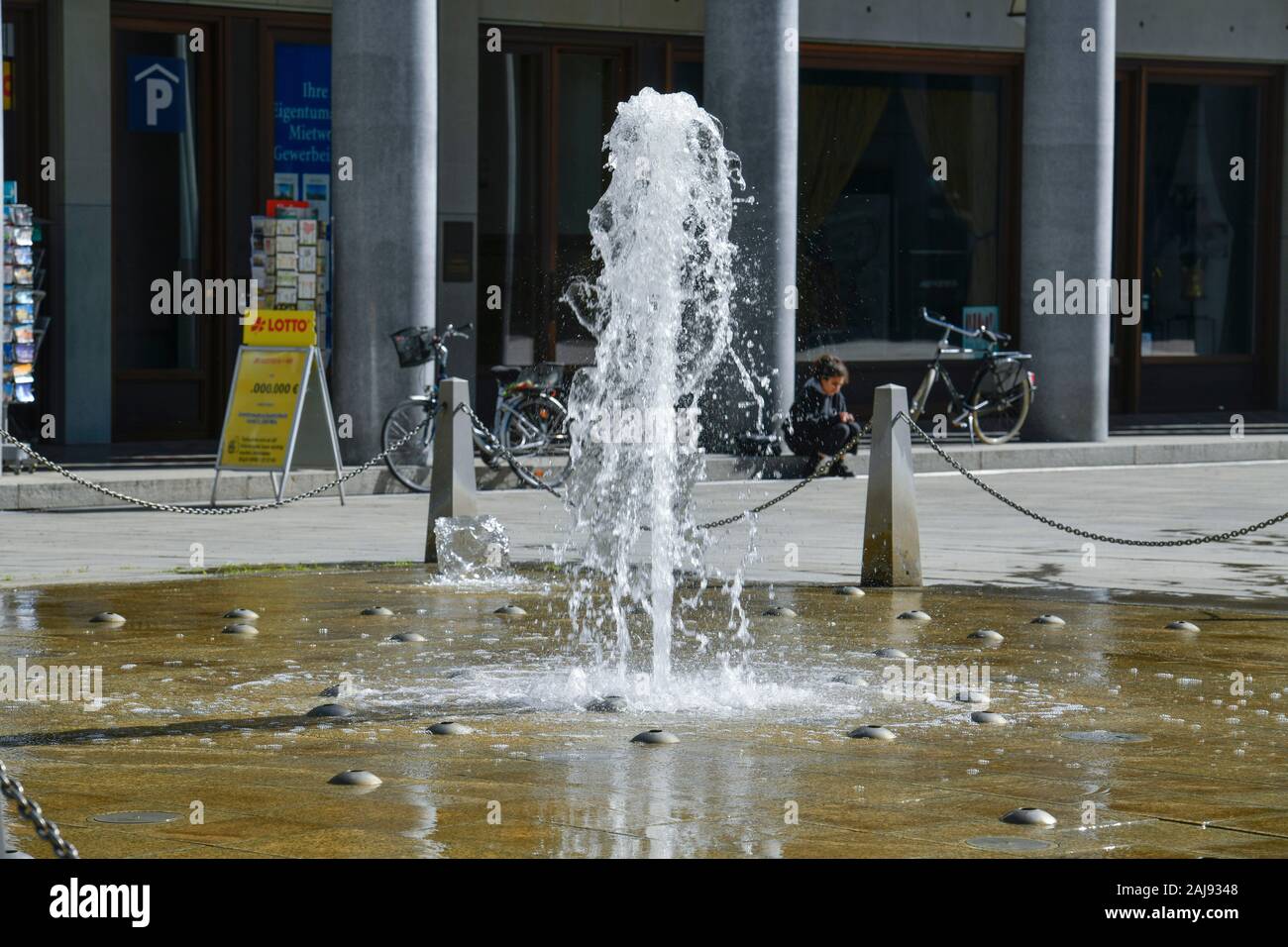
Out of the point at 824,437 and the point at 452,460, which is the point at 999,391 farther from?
the point at 452,460

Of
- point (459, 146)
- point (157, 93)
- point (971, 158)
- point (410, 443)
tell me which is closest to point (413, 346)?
point (410, 443)

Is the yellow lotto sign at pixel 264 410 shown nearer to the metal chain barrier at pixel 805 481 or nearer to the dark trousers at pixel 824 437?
the metal chain barrier at pixel 805 481

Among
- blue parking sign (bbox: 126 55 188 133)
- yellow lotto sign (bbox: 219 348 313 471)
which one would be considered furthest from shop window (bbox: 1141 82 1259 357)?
yellow lotto sign (bbox: 219 348 313 471)

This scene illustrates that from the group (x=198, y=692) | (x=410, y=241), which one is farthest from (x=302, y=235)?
(x=198, y=692)

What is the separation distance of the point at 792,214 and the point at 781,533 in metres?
5.89

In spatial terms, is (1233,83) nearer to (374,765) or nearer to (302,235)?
(302,235)

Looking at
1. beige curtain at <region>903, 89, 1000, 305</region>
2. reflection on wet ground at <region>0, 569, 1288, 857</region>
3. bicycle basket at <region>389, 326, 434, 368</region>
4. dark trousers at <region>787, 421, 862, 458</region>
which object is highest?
beige curtain at <region>903, 89, 1000, 305</region>

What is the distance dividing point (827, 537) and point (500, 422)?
4.65m

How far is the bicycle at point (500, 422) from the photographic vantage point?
696 inches

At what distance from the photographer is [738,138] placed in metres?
19.4

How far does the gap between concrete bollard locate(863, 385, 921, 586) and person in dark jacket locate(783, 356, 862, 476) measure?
6.09 m

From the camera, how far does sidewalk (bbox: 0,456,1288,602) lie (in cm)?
1223

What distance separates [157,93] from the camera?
20.2m

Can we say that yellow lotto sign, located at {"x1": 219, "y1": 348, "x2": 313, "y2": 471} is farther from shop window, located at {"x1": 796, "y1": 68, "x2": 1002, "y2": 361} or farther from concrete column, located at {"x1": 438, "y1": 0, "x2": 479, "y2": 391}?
shop window, located at {"x1": 796, "y1": 68, "x2": 1002, "y2": 361}
